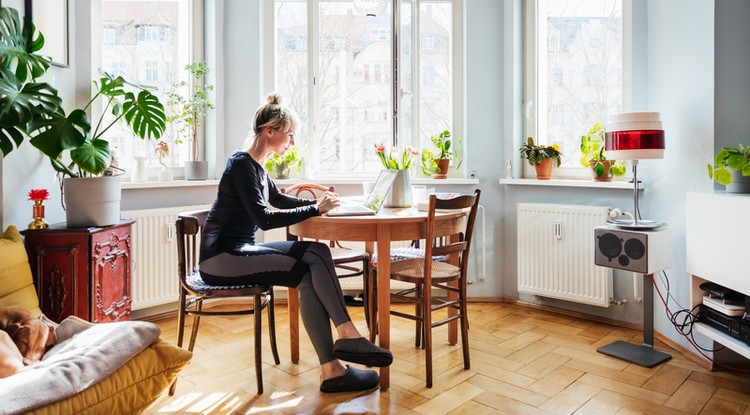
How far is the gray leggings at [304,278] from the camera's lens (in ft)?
7.15

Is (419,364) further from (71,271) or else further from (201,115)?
(201,115)

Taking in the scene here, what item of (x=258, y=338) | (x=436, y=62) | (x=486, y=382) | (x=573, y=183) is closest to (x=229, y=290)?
(x=258, y=338)

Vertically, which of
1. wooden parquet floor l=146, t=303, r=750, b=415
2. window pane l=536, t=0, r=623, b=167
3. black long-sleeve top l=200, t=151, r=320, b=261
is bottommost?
wooden parquet floor l=146, t=303, r=750, b=415

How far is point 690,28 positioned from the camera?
8.61ft

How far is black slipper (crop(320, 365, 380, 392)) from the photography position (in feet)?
7.25

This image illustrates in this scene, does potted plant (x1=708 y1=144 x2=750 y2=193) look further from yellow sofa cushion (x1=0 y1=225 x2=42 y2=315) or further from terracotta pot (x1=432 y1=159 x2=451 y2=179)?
yellow sofa cushion (x1=0 y1=225 x2=42 y2=315)

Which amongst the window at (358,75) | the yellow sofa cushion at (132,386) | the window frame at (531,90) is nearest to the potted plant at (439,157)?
the window at (358,75)

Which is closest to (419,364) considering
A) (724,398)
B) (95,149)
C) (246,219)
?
(246,219)

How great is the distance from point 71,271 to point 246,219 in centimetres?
75

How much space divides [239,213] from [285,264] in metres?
0.32

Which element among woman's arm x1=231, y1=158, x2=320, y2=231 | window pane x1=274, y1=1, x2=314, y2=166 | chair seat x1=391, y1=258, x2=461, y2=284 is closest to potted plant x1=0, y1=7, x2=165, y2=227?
woman's arm x1=231, y1=158, x2=320, y2=231

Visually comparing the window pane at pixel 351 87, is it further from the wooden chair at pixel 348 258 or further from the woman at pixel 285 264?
the woman at pixel 285 264

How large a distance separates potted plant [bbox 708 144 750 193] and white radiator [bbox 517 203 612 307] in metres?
0.79

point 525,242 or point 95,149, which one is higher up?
point 95,149
